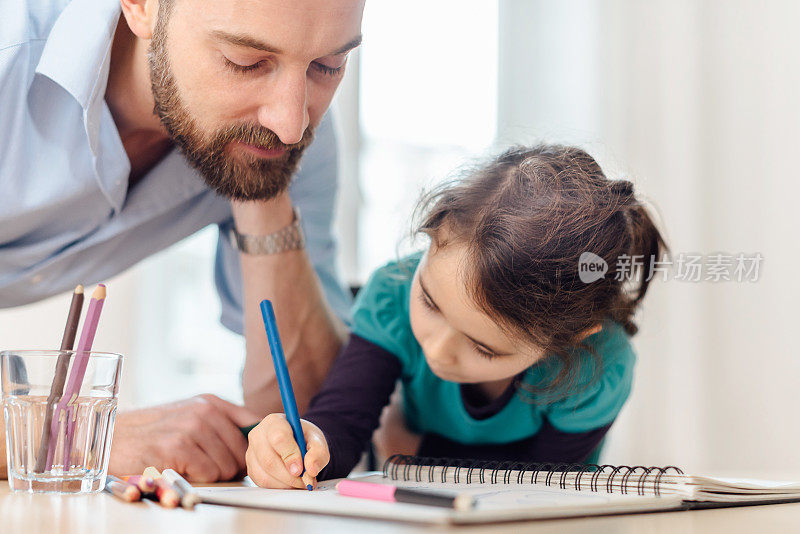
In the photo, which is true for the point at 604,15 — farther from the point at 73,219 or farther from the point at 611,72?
the point at 73,219

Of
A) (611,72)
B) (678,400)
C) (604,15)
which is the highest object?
(604,15)

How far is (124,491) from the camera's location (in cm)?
57

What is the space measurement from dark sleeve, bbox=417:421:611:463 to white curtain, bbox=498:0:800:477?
2.62 ft

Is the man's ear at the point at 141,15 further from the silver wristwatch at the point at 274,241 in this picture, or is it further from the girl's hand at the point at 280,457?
the girl's hand at the point at 280,457

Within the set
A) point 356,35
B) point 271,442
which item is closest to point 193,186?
point 356,35

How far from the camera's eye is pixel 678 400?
1.99 meters

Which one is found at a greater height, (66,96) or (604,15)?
(604,15)

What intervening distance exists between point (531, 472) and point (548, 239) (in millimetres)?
251

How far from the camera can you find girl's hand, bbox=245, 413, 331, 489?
2.23ft

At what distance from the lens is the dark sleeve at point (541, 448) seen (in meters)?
0.98

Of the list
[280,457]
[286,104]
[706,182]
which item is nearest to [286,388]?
Result: [280,457]

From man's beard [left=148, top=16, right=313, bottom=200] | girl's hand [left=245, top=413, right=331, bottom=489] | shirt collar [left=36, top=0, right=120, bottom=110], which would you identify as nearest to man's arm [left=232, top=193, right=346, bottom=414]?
man's beard [left=148, top=16, right=313, bottom=200]

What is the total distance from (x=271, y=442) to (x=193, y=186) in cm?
50

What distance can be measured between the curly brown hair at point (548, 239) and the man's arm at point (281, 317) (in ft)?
1.01
